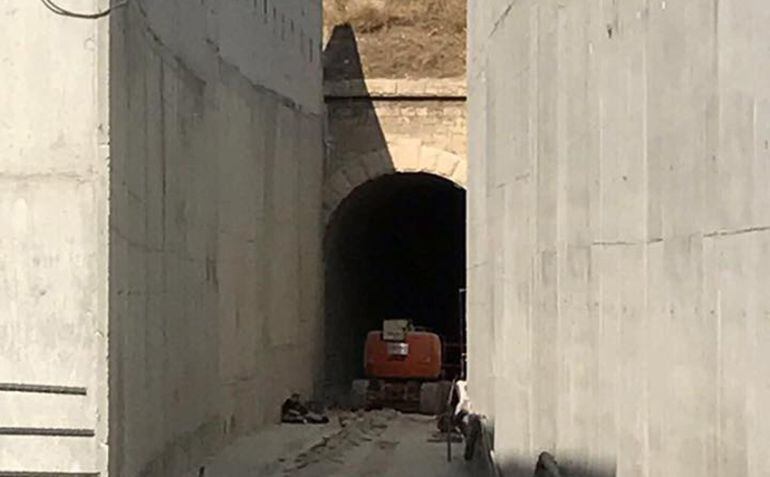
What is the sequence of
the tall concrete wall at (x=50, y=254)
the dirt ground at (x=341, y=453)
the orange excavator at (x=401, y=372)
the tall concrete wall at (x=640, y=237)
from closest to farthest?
the tall concrete wall at (x=640, y=237) < the tall concrete wall at (x=50, y=254) < the dirt ground at (x=341, y=453) < the orange excavator at (x=401, y=372)

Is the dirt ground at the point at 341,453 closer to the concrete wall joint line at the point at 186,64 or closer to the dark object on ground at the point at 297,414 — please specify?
the dark object on ground at the point at 297,414

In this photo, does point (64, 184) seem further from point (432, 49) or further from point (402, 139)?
point (432, 49)

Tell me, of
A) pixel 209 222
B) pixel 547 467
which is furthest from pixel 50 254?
pixel 209 222

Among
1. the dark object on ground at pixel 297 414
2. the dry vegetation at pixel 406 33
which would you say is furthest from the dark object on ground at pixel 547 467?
the dry vegetation at pixel 406 33

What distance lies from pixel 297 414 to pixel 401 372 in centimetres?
405

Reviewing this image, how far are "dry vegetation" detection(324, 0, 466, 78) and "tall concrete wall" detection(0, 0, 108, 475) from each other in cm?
1524

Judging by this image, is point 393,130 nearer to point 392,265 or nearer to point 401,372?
point 401,372

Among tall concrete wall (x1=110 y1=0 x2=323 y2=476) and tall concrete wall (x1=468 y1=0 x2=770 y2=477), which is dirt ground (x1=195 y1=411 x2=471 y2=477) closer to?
tall concrete wall (x1=110 y1=0 x2=323 y2=476)

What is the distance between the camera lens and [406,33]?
76.9ft

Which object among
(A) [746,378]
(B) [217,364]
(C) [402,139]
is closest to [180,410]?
(B) [217,364]

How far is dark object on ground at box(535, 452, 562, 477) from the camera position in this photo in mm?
6613

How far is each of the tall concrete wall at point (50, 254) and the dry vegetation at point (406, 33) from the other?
50.0ft

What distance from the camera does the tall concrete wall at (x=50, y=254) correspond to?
291 inches

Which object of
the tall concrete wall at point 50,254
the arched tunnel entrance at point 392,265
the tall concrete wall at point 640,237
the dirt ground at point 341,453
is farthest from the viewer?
the arched tunnel entrance at point 392,265
